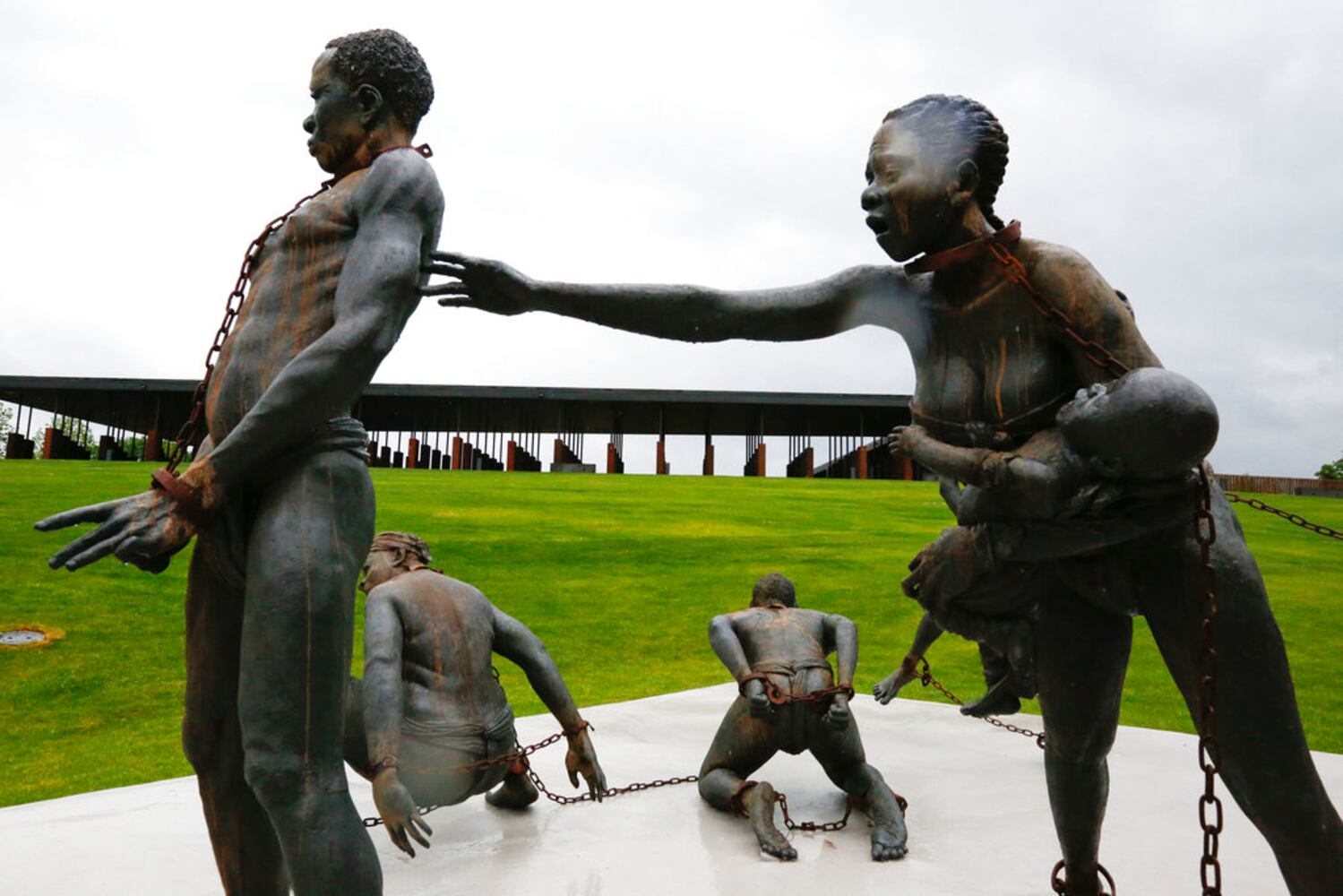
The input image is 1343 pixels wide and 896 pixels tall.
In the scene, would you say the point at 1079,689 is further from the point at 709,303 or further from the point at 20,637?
the point at 20,637

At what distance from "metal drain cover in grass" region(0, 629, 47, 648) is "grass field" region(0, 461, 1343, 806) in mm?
250

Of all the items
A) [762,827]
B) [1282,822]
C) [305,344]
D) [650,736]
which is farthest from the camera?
[650,736]

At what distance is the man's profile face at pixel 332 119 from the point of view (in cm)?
292

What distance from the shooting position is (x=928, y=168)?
2.74 metres

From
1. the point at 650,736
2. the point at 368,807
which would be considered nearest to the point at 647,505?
the point at 650,736

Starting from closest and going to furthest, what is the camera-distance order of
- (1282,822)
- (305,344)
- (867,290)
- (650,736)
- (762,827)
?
(1282,822), (305,344), (867,290), (762,827), (650,736)

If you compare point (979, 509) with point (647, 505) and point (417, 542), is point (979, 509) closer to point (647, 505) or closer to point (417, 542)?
point (417, 542)

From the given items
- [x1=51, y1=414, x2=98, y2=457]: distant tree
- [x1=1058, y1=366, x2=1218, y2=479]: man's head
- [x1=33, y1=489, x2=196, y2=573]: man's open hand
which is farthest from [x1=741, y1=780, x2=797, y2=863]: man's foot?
[x1=51, y1=414, x2=98, y2=457]: distant tree

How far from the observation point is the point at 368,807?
→ 16.9ft

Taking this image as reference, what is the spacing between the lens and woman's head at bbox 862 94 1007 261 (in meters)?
2.74

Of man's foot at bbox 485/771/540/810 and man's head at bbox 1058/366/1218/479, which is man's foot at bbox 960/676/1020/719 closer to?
man's head at bbox 1058/366/1218/479

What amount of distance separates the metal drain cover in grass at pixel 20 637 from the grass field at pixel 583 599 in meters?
0.25

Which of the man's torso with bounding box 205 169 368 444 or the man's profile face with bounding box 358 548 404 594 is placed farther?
the man's profile face with bounding box 358 548 404 594

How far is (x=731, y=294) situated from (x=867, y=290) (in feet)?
1.25
